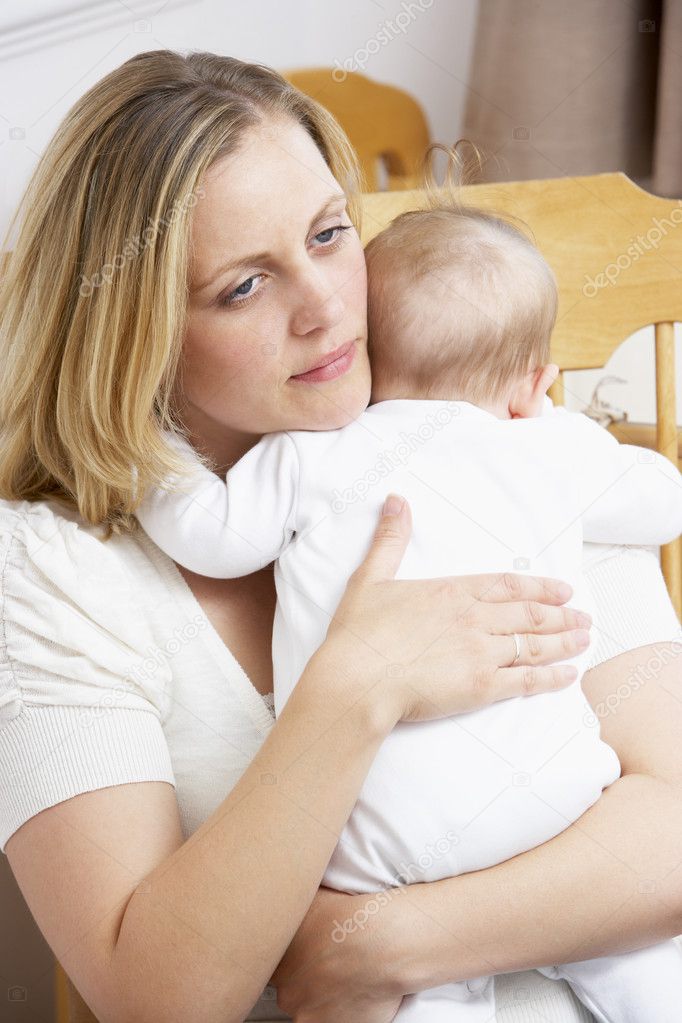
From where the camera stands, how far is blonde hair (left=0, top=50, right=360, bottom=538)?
875 mm

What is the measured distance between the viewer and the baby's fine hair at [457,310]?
95cm

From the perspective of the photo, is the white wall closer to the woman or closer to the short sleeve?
the woman

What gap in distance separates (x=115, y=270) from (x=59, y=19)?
2.11 feet

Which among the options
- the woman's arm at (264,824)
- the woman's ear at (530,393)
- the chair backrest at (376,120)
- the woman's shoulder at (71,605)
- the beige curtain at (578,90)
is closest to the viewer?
the woman's arm at (264,824)

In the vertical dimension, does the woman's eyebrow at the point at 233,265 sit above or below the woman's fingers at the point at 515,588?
above

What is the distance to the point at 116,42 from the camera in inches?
55.6

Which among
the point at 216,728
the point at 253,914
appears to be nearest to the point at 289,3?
the point at 216,728

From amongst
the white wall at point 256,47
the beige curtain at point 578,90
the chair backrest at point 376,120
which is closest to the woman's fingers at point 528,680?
the white wall at point 256,47

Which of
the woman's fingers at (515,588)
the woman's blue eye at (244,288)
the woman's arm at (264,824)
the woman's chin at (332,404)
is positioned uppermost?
the woman's blue eye at (244,288)

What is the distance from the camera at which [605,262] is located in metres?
1.36

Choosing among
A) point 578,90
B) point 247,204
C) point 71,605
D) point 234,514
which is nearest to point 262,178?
point 247,204

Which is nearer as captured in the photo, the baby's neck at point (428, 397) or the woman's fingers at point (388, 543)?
the woman's fingers at point (388, 543)

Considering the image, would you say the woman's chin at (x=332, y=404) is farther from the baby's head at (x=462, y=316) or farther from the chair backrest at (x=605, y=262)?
the chair backrest at (x=605, y=262)

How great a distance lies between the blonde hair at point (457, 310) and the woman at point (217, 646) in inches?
1.6
